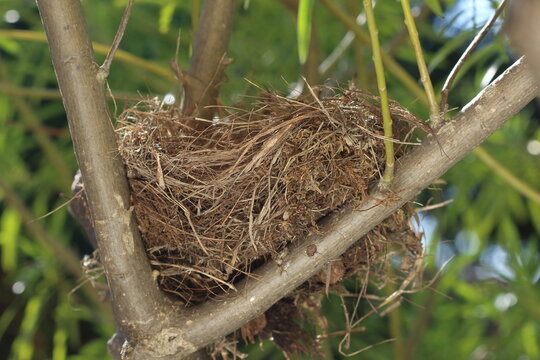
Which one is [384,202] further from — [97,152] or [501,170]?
Result: [501,170]

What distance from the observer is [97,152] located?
2.64 ft

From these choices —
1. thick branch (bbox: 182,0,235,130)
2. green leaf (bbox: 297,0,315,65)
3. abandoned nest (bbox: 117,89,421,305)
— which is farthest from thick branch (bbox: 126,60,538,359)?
thick branch (bbox: 182,0,235,130)

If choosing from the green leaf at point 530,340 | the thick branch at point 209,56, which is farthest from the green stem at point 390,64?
the green leaf at point 530,340

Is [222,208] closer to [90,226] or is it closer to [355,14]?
[90,226]

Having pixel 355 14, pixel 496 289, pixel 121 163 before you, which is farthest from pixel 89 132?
pixel 496 289

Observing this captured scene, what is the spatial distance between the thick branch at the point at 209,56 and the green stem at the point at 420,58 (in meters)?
0.38

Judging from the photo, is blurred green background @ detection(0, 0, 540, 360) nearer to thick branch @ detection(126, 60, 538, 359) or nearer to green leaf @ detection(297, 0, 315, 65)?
green leaf @ detection(297, 0, 315, 65)

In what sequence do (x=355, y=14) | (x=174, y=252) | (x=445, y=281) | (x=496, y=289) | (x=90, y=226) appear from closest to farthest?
(x=174, y=252), (x=90, y=226), (x=355, y=14), (x=445, y=281), (x=496, y=289)

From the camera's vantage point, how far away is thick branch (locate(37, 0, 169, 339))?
799 millimetres

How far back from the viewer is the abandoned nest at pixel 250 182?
2.57 ft

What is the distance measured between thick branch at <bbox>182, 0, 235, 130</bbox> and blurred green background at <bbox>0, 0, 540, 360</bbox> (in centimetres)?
77

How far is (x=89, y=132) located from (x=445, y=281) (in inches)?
55.5

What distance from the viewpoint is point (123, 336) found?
907mm

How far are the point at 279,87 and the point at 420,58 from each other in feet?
3.75
